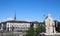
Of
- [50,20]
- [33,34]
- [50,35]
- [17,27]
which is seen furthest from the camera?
[17,27]

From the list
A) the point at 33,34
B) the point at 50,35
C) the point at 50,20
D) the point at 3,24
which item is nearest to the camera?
the point at 50,35

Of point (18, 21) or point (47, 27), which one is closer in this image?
point (47, 27)

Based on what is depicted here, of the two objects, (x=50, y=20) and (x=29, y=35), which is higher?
(x=50, y=20)

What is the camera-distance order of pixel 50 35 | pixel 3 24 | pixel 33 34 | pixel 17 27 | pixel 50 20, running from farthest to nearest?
pixel 3 24
pixel 17 27
pixel 33 34
pixel 50 20
pixel 50 35

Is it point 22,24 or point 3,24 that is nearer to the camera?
point 22,24

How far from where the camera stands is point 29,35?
101 feet

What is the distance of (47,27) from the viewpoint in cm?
2108

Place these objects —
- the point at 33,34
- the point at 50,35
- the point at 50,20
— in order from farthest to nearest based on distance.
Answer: the point at 33,34
the point at 50,20
the point at 50,35

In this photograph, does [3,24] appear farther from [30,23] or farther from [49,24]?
[49,24]

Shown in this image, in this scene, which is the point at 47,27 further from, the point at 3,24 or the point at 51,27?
the point at 3,24

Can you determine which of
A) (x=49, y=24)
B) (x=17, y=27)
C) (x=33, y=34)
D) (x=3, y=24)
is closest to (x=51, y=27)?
(x=49, y=24)

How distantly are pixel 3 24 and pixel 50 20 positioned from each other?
78865 mm

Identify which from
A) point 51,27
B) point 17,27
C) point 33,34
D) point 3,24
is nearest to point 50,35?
point 51,27

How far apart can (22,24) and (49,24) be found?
231 ft
